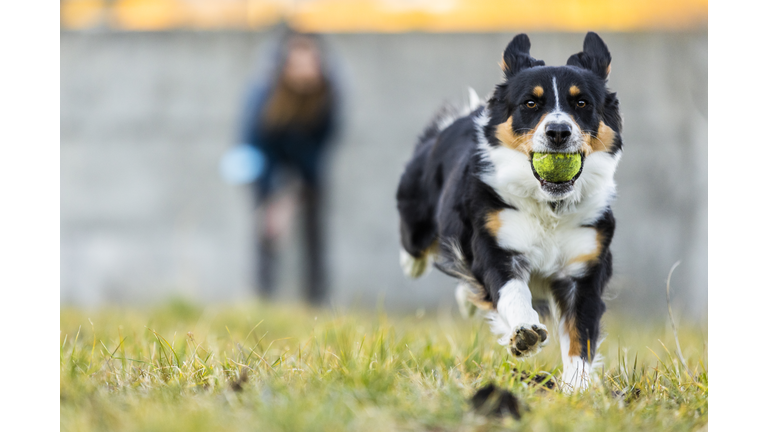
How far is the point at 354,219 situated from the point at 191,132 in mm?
1979

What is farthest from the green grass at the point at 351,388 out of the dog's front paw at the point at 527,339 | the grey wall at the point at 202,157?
the grey wall at the point at 202,157

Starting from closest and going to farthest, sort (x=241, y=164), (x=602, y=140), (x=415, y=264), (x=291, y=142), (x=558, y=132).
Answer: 1. (x=558, y=132)
2. (x=602, y=140)
3. (x=415, y=264)
4. (x=291, y=142)
5. (x=241, y=164)

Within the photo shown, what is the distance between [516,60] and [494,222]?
63cm

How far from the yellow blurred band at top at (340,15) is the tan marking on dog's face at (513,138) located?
3382 millimetres

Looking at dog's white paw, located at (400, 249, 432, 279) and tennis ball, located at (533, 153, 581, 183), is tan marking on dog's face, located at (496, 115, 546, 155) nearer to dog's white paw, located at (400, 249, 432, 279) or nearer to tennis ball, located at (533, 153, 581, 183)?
tennis ball, located at (533, 153, 581, 183)

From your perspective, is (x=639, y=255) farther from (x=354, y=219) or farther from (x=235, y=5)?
(x=235, y=5)

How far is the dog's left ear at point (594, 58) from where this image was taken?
277 centimetres

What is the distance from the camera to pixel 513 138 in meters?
2.75

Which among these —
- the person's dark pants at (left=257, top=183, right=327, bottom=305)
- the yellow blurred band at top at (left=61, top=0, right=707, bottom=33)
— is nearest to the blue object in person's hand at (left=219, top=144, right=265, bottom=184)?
the person's dark pants at (left=257, top=183, right=327, bottom=305)

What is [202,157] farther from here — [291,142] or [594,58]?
[594,58]

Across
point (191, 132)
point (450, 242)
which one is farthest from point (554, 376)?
point (191, 132)

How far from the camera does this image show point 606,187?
2.80 metres

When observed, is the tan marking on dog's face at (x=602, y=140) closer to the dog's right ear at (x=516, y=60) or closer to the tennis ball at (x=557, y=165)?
the tennis ball at (x=557, y=165)

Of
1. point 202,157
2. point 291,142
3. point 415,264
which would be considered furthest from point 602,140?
point 202,157
